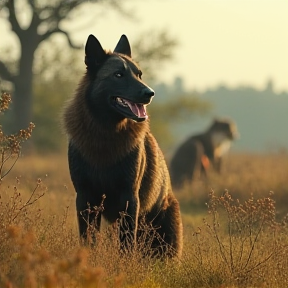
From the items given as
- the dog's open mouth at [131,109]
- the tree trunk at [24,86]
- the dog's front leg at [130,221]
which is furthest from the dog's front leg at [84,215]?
the tree trunk at [24,86]

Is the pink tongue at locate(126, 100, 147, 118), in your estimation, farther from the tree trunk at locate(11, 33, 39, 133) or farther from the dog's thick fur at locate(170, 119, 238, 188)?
the tree trunk at locate(11, 33, 39, 133)

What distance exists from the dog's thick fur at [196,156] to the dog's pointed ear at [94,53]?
10040mm

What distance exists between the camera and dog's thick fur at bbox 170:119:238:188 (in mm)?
19484

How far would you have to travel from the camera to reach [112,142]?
770cm

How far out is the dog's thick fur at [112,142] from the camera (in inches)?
294

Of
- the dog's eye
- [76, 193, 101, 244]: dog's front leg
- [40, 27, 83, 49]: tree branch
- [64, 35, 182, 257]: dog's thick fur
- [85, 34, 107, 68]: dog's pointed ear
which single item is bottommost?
[40, 27, 83, 49]: tree branch

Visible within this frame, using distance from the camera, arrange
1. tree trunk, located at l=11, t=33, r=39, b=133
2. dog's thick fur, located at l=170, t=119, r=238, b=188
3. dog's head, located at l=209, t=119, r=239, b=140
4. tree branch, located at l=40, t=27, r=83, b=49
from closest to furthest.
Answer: dog's thick fur, located at l=170, t=119, r=238, b=188
dog's head, located at l=209, t=119, r=239, b=140
tree branch, located at l=40, t=27, r=83, b=49
tree trunk, located at l=11, t=33, r=39, b=133

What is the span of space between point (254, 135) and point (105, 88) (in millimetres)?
97653

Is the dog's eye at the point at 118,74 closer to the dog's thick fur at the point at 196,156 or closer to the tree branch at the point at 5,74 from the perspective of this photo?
the dog's thick fur at the point at 196,156

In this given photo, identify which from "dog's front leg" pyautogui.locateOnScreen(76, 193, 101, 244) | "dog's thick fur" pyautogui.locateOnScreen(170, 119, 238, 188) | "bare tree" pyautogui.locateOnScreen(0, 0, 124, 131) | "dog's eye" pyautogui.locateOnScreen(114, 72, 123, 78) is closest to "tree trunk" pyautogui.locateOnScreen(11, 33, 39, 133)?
"bare tree" pyautogui.locateOnScreen(0, 0, 124, 131)

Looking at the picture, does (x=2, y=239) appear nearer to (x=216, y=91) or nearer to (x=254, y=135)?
(x=254, y=135)

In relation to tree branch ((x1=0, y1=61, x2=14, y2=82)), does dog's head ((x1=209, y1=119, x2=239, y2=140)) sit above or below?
above

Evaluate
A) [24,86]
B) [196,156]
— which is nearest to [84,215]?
[196,156]

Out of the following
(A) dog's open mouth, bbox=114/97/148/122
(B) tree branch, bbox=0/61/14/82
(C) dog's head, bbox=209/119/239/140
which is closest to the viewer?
(A) dog's open mouth, bbox=114/97/148/122
